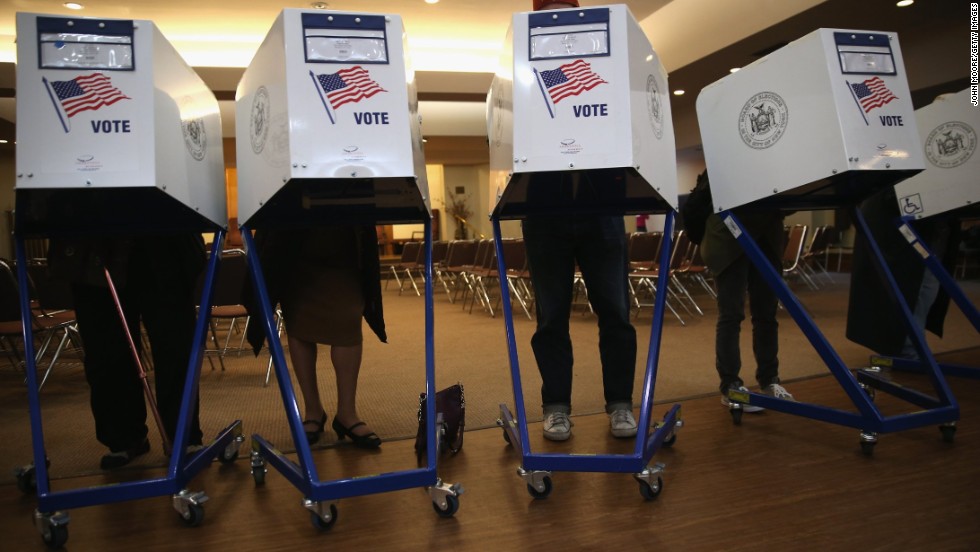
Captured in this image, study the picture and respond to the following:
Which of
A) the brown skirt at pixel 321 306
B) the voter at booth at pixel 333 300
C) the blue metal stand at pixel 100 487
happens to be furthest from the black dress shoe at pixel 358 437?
the blue metal stand at pixel 100 487

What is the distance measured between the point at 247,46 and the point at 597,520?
26.4 feet

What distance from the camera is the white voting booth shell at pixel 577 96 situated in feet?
5.74

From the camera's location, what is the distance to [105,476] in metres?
2.22

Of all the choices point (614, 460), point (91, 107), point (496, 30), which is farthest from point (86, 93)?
point (496, 30)

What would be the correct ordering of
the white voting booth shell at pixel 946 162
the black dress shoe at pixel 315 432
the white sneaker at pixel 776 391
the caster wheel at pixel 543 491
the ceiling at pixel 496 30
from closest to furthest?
the caster wheel at pixel 543 491, the black dress shoe at pixel 315 432, the white sneaker at pixel 776 391, the white voting booth shell at pixel 946 162, the ceiling at pixel 496 30

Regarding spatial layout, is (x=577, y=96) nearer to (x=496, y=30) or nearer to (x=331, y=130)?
(x=331, y=130)

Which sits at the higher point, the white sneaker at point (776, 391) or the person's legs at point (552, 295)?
the person's legs at point (552, 295)

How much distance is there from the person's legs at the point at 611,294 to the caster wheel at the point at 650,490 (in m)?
0.57

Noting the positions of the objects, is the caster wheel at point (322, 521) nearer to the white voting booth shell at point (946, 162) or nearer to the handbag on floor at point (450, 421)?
the handbag on floor at point (450, 421)

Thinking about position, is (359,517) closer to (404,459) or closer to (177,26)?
(404,459)

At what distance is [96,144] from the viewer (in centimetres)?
161

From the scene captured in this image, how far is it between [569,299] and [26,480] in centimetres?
196

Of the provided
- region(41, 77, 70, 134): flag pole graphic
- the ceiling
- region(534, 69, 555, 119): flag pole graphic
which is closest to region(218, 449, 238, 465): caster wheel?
region(41, 77, 70, 134): flag pole graphic

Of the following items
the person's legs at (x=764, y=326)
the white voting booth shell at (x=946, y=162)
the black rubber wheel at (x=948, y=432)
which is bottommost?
the black rubber wheel at (x=948, y=432)
